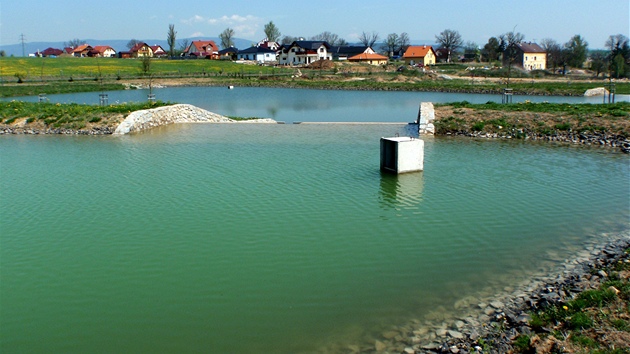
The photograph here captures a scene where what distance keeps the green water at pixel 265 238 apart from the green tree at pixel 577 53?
283ft

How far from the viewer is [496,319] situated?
763 cm

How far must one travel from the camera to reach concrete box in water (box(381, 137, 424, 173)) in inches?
651

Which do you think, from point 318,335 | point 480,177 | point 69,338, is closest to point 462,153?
point 480,177

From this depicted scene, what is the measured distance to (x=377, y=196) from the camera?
14477 millimetres

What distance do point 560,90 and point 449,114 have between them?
36039mm

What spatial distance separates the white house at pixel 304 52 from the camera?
112 m

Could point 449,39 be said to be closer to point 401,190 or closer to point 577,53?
point 577,53

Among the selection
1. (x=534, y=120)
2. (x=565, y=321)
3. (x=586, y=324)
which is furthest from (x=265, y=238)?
(x=534, y=120)

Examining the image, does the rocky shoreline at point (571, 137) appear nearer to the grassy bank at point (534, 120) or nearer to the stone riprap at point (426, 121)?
the grassy bank at point (534, 120)

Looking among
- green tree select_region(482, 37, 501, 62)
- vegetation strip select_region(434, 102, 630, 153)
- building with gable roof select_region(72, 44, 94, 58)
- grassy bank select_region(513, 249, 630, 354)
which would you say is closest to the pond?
vegetation strip select_region(434, 102, 630, 153)

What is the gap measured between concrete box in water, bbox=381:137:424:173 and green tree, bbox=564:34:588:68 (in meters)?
91.4

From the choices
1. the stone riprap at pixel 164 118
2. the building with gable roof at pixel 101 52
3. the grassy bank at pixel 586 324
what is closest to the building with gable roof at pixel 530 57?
the stone riprap at pixel 164 118

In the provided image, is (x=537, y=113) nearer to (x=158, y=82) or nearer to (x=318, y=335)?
(x=318, y=335)

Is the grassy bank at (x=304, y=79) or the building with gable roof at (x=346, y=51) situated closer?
the grassy bank at (x=304, y=79)
